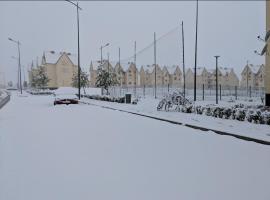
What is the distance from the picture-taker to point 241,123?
10445mm

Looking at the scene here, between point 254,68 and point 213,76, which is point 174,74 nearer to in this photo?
point 213,76

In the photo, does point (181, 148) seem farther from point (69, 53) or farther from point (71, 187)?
point (69, 53)

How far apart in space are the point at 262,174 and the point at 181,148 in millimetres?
2312

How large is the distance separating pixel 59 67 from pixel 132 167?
81.1 m

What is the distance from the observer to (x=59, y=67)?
8312 cm

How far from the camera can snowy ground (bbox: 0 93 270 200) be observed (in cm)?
432

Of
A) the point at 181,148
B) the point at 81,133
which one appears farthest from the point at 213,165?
the point at 81,133

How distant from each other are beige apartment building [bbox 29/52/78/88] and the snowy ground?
251 ft

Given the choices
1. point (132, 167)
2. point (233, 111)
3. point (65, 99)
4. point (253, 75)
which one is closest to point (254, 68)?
point (253, 75)

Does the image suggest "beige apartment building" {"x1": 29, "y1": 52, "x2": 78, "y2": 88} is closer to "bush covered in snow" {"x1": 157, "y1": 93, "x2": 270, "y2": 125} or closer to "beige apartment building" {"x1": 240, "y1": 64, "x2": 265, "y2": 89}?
"beige apartment building" {"x1": 240, "y1": 64, "x2": 265, "y2": 89}

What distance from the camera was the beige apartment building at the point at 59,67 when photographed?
82.9 metres

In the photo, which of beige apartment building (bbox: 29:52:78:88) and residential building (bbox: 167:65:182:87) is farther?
residential building (bbox: 167:65:182:87)

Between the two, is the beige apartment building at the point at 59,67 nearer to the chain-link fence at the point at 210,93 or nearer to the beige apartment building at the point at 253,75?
the chain-link fence at the point at 210,93

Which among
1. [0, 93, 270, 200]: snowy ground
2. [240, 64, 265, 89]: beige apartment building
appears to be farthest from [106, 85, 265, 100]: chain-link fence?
[240, 64, 265, 89]: beige apartment building
